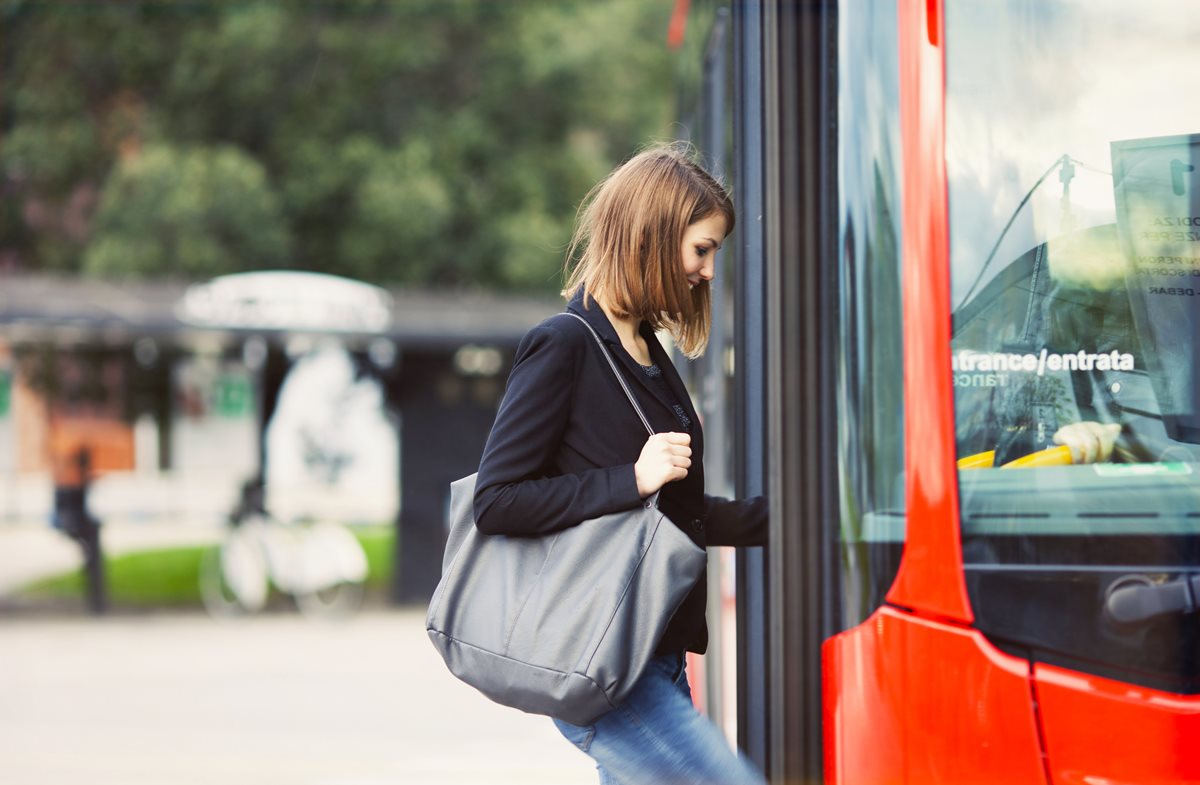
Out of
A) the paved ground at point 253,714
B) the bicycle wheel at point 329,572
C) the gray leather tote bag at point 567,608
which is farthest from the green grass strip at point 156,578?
the gray leather tote bag at point 567,608

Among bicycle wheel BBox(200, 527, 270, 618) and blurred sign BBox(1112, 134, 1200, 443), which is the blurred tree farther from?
blurred sign BBox(1112, 134, 1200, 443)

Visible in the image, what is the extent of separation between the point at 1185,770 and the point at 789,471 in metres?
0.76

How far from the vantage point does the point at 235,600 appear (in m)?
10.0

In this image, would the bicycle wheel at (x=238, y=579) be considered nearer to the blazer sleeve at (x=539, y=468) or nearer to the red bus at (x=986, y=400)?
the red bus at (x=986, y=400)

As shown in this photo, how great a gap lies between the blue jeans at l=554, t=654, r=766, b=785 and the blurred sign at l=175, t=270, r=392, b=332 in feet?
27.7

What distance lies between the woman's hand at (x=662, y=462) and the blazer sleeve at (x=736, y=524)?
1.16 ft

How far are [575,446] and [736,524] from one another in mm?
430

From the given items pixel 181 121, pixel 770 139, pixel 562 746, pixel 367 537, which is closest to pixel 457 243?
pixel 181 121

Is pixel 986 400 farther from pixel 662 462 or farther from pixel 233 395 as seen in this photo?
pixel 233 395

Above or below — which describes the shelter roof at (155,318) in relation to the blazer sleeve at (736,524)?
above

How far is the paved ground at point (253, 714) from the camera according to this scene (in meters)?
5.54

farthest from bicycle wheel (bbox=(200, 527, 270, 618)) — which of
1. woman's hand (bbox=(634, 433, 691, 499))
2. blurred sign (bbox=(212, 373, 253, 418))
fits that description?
woman's hand (bbox=(634, 433, 691, 499))

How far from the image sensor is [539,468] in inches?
73.0

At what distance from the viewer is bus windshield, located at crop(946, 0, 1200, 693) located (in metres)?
1.94
